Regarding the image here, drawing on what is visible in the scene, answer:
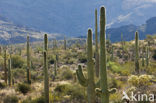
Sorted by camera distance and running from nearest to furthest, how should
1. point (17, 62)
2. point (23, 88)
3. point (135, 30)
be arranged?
point (23, 88), point (17, 62), point (135, 30)

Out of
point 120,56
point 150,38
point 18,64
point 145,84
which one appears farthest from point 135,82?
point 150,38

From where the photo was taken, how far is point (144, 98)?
8672 mm

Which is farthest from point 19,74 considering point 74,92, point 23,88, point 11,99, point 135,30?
point 135,30

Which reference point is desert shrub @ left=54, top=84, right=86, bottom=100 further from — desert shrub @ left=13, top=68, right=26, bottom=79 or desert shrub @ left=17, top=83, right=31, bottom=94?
desert shrub @ left=13, top=68, right=26, bottom=79

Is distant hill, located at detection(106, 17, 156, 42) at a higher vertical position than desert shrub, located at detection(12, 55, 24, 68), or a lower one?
higher

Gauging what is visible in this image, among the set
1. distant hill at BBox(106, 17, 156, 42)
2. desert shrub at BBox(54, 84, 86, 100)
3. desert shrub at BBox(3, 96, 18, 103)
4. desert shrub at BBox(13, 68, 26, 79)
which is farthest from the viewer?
distant hill at BBox(106, 17, 156, 42)

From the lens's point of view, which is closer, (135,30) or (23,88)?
(23,88)

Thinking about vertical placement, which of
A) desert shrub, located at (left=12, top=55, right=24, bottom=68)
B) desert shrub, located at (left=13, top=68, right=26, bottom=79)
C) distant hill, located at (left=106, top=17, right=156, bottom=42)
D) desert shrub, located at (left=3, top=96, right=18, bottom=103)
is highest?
distant hill, located at (left=106, top=17, right=156, bottom=42)

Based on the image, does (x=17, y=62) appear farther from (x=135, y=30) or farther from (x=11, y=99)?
(x=135, y=30)

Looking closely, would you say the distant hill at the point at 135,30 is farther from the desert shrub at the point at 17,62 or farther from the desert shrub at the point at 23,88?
the desert shrub at the point at 23,88

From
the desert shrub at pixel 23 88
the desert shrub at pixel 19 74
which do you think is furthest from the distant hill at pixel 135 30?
the desert shrub at pixel 23 88

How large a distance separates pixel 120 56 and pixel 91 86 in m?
26.1

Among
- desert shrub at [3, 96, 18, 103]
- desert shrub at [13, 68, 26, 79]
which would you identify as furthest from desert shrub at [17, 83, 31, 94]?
desert shrub at [13, 68, 26, 79]

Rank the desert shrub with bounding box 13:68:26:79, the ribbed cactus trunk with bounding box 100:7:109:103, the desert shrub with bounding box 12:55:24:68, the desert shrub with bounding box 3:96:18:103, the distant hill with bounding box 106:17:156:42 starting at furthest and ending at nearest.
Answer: the distant hill with bounding box 106:17:156:42
the desert shrub with bounding box 12:55:24:68
the desert shrub with bounding box 13:68:26:79
the desert shrub with bounding box 3:96:18:103
the ribbed cactus trunk with bounding box 100:7:109:103
